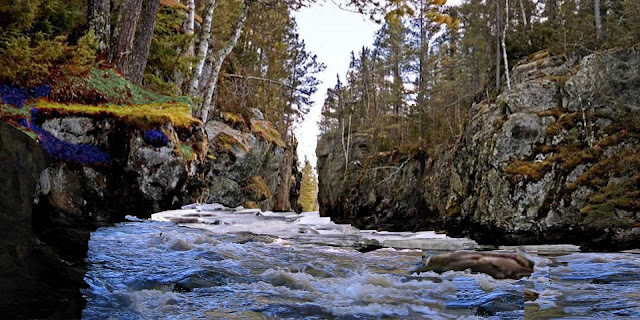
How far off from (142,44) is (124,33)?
48 centimetres

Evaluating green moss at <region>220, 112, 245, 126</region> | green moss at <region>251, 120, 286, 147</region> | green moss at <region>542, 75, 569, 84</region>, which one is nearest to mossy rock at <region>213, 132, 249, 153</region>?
green moss at <region>220, 112, 245, 126</region>

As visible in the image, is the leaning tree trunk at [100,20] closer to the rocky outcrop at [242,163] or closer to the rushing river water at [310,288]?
the rushing river water at [310,288]

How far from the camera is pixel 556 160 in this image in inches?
465

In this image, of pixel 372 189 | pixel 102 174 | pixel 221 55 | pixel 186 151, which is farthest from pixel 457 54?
pixel 102 174

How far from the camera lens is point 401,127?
29.2 metres

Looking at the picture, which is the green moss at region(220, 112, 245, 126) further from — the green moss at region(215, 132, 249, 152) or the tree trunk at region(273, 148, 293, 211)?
the tree trunk at region(273, 148, 293, 211)

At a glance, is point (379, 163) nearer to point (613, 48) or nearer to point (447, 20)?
point (613, 48)

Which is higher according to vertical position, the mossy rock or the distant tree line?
the distant tree line

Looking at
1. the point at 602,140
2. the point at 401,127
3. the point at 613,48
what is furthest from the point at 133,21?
the point at 401,127

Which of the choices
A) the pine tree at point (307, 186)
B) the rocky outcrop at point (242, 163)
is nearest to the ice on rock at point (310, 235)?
the rocky outcrop at point (242, 163)

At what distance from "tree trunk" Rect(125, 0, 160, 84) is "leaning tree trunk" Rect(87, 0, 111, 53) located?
63 cm

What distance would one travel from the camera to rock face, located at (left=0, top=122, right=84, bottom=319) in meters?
2.02

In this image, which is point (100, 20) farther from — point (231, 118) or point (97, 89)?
point (231, 118)

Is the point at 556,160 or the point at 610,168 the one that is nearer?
the point at 610,168
